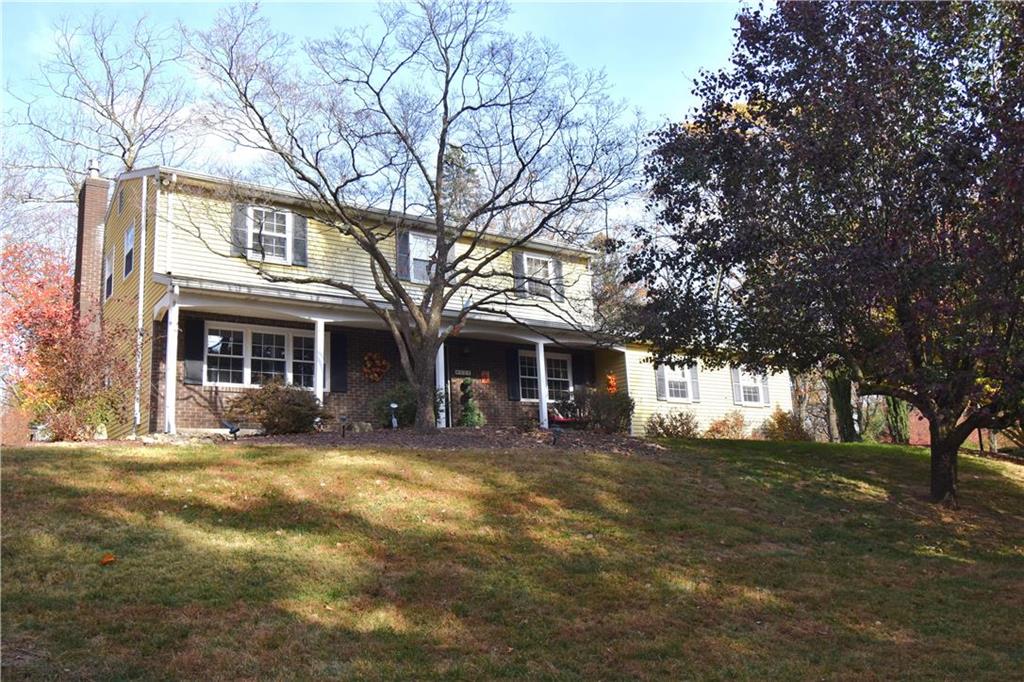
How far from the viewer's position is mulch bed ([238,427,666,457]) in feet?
46.6

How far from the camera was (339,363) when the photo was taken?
19219 mm

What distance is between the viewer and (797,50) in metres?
13.8

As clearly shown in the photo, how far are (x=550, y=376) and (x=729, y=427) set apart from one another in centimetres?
600

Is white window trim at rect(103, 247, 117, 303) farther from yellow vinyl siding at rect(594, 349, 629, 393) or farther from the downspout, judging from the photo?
yellow vinyl siding at rect(594, 349, 629, 393)

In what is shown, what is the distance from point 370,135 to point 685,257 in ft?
20.8

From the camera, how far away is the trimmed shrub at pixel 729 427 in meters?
25.0

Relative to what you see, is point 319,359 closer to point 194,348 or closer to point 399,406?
point 399,406

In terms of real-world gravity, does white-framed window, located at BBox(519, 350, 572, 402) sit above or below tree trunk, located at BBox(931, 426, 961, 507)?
above

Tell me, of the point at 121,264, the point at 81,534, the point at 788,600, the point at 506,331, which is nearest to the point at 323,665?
the point at 81,534

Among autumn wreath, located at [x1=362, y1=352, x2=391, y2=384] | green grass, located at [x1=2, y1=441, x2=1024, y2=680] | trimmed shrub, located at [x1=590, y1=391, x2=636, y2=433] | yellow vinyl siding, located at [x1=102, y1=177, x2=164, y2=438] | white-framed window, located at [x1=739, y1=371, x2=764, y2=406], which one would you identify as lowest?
green grass, located at [x1=2, y1=441, x2=1024, y2=680]

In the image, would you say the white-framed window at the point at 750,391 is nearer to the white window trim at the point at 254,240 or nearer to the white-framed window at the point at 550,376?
the white-framed window at the point at 550,376

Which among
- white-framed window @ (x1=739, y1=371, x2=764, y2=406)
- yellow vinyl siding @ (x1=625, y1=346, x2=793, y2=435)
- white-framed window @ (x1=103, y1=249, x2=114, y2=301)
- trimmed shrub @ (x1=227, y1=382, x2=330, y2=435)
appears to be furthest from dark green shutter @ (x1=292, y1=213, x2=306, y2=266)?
white-framed window @ (x1=739, y1=371, x2=764, y2=406)

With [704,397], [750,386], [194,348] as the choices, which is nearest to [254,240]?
[194,348]

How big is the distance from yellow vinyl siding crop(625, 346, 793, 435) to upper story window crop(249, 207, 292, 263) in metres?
10.0
